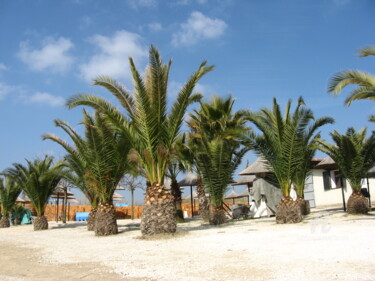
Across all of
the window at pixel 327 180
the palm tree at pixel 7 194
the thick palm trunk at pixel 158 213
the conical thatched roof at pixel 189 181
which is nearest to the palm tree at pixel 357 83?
the thick palm trunk at pixel 158 213

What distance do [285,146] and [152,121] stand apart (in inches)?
192

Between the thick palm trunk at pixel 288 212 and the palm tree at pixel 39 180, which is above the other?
the palm tree at pixel 39 180

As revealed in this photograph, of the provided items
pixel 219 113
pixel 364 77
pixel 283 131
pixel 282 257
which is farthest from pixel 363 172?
pixel 282 257

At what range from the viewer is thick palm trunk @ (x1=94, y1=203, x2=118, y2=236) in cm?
1185

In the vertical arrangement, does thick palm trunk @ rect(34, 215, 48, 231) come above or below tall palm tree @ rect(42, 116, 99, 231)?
below

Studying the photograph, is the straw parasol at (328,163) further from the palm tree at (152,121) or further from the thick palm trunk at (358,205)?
the palm tree at (152,121)

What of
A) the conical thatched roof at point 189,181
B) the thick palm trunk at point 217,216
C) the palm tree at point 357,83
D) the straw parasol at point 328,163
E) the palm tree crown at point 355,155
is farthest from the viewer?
the conical thatched roof at point 189,181

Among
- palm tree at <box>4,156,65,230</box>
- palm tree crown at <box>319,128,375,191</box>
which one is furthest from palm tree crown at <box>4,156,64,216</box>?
palm tree crown at <box>319,128,375,191</box>

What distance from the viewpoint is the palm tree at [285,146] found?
39.1 ft

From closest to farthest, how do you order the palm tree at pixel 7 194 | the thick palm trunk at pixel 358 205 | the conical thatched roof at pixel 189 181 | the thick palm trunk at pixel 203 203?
the thick palm trunk at pixel 358 205 → the thick palm trunk at pixel 203 203 → the conical thatched roof at pixel 189 181 → the palm tree at pixel 7 194

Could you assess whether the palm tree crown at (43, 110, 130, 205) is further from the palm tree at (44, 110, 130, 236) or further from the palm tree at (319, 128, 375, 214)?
the palm tree at (319, 128, 375, 214)

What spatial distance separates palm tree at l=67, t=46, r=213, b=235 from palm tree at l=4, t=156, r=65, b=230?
8704mm

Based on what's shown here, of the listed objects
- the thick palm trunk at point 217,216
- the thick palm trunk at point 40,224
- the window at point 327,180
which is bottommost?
the thick palm trunk at point 40,224

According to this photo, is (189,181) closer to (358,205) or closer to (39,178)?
(39,178)
